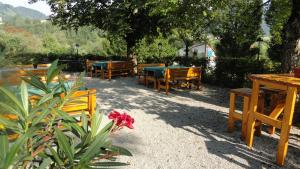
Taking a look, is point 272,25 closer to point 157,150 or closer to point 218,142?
point 218,142

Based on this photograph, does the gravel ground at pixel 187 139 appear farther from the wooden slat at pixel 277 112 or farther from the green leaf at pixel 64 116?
the green leaf at pixel 64 116

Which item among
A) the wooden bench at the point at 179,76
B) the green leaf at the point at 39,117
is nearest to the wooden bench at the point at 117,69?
the wooden bench at the point at 179,76

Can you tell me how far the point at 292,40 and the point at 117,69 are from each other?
8.07 meters

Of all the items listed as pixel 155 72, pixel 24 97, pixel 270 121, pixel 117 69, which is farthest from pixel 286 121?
pixel 117 69

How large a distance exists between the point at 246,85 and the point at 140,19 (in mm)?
7423

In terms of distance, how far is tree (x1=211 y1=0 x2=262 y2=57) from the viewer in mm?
8203

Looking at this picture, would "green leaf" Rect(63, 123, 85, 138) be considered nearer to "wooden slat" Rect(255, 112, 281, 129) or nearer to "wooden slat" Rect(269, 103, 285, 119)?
"wooden slat" Rect(255, 112, 281, 129)

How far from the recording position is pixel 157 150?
168 inches

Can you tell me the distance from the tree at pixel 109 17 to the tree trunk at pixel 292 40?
27.5ft

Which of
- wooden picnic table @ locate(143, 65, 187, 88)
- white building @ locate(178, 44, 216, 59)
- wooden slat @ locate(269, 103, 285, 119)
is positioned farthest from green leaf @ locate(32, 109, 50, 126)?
white building @ locate(178, 44, 216, 59)

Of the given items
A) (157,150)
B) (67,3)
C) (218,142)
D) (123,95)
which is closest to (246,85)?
(123,95)

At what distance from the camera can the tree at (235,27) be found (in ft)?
26.9

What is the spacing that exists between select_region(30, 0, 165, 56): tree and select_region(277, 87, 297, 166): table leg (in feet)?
35.1

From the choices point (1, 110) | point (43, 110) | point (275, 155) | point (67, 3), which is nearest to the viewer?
point (43, 110)
